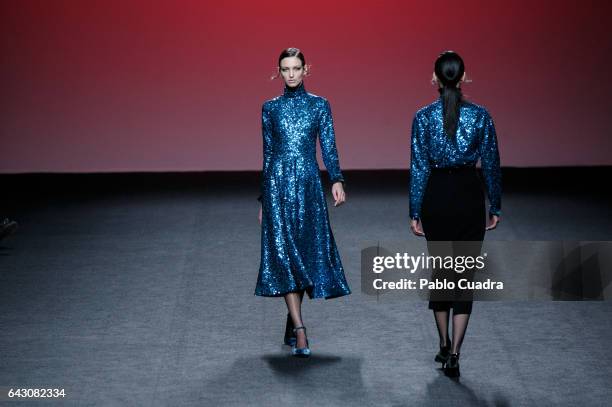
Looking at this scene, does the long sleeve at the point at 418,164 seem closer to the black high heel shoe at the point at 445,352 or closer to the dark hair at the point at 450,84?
the dark hair at the point at 450,84

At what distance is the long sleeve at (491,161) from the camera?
3.84m

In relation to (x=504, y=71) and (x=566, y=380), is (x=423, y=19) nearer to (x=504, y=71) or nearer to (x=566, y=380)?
(x=504, y=71)

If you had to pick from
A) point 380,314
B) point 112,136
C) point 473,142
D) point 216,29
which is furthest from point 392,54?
point 473,142

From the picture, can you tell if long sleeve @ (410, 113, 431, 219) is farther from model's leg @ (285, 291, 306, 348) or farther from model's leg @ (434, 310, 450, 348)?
model's leg @ (285, 291, 306, 348)

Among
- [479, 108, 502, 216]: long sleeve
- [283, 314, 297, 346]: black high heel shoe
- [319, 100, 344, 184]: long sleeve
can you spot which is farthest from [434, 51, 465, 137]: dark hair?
[283, 314, 297, 346]: black high heel shoe

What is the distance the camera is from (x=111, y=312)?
497 centimetres

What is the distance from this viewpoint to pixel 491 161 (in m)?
3.89

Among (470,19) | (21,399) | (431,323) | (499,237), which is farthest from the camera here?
(470,19)

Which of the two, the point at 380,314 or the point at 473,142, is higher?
the point at 473,142

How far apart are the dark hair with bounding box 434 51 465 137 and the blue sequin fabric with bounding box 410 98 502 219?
0.8 inches

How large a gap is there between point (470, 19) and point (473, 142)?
21.7ft

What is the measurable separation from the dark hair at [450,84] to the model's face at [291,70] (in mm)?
551

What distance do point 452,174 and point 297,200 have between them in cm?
63

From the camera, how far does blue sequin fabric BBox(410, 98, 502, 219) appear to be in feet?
12.5
